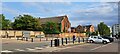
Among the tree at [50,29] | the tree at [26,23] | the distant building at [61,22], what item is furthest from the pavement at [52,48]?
the distant building at [61,22]

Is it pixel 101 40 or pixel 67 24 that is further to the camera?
pixel 67 24

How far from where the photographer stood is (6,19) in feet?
337

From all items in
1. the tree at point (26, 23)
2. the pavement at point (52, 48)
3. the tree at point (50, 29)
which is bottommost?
the pavement at point (52, 48)

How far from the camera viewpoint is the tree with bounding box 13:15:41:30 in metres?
95.8

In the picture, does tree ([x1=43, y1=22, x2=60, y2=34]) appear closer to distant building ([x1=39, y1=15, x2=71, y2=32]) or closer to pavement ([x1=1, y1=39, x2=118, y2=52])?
distant building ([x1=39, y1=15, x2=71, y2=32])

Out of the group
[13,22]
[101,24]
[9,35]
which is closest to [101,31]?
[101,24]

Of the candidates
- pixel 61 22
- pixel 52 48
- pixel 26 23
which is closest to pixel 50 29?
pixel 26 23

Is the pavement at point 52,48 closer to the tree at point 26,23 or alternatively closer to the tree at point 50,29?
the tree at point 50,29

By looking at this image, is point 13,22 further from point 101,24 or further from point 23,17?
point 101,24

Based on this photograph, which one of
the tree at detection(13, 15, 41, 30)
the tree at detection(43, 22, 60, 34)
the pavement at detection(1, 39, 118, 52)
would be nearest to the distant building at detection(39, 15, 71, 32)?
the tree at detection(43, 22, 60, 34)

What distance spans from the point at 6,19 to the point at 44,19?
2510 cm

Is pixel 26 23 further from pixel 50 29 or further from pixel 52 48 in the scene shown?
pixel 52 48

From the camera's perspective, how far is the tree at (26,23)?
314ft

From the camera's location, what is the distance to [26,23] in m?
96.6
